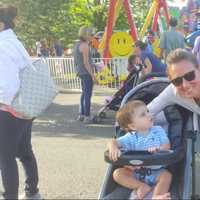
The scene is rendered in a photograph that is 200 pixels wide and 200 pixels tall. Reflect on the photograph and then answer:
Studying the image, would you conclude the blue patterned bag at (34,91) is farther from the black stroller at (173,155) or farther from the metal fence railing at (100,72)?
the metal fence railing at (100,72)

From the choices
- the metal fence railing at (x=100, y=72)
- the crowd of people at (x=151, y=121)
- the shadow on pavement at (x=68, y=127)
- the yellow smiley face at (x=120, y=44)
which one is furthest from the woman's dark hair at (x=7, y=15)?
the yellow smiley face at (x=120, y=44)

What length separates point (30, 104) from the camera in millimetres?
4434

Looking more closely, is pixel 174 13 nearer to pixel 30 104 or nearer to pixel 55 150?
pixel 55 150

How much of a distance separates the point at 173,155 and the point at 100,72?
9.89 meters

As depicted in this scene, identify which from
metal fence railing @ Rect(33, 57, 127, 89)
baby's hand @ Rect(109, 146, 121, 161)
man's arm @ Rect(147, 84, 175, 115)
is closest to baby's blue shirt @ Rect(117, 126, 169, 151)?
baby's hand @ Rect(109, 146, 121, 161)

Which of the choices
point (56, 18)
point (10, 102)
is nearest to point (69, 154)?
point (10, 102)

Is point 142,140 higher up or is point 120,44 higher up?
point 142,140

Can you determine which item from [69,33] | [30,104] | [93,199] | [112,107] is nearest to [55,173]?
[93,199]

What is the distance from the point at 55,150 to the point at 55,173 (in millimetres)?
1150

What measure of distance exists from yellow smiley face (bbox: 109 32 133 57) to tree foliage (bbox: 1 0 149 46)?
5.51 feet

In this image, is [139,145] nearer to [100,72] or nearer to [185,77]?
[185,77]

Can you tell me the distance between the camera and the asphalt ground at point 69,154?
5469mm

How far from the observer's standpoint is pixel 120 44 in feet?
48.8

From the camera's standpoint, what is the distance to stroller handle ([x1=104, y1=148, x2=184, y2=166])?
354cm
